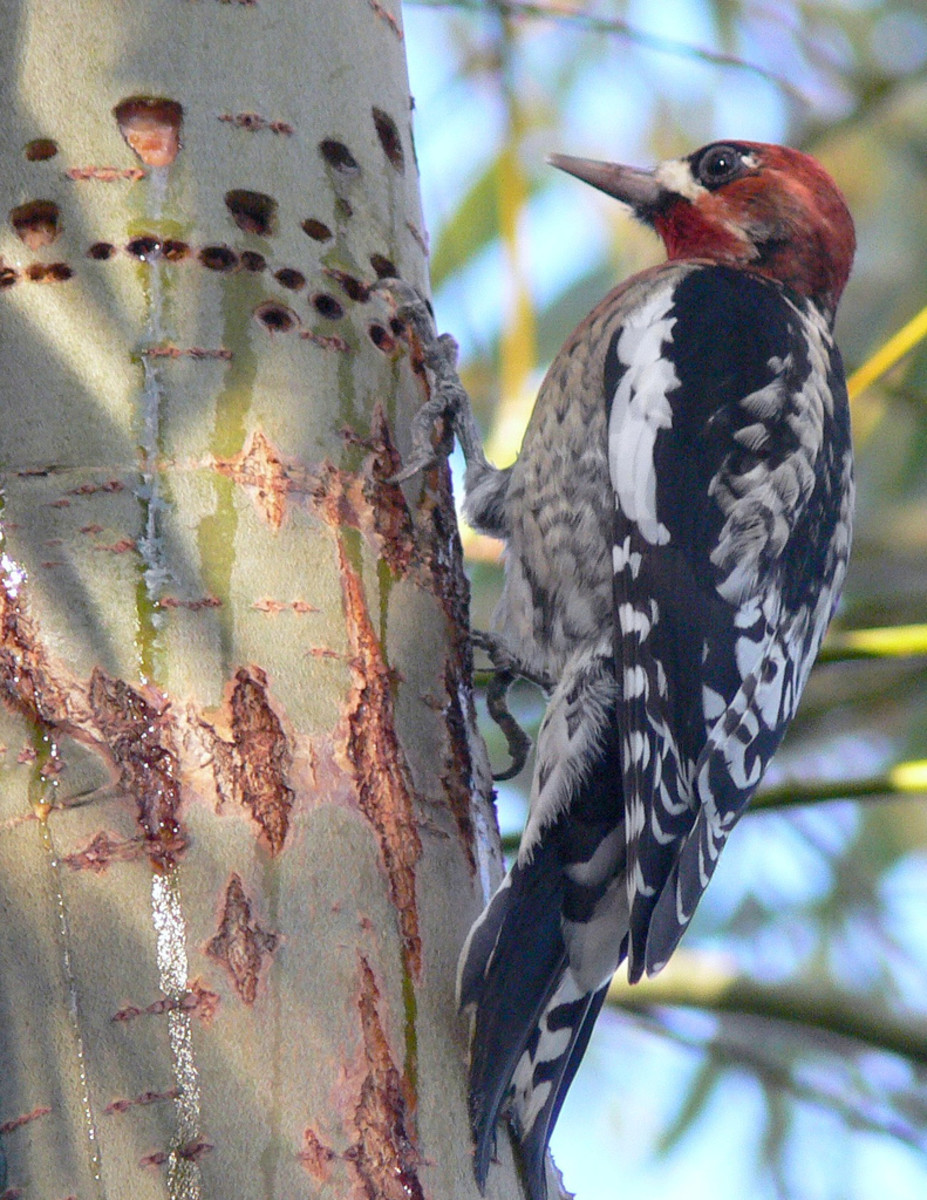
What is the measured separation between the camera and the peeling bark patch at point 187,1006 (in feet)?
4.14

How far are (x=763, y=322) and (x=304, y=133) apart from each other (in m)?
1.01

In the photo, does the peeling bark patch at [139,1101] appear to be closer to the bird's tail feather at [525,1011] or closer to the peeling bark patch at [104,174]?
the bird's tail feather at [525,1011]

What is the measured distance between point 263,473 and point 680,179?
1827mm

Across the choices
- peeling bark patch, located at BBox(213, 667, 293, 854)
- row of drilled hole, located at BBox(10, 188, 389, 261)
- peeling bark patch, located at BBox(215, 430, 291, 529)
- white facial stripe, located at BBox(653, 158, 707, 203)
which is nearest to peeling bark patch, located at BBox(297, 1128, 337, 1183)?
peeling bark patch, located at BBox(213, 667, 293, 854)

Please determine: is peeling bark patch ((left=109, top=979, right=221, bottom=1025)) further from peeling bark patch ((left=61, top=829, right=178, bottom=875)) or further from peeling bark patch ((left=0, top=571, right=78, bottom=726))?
peeling bark patch ((left=0, top=571, right=78, bottom=726))

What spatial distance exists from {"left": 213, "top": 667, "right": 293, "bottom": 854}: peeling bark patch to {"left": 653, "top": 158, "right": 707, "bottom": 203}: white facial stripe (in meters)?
1.95

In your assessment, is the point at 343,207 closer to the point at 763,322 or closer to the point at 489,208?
the point at 763,322

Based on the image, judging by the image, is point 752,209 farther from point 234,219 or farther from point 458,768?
point 458,768

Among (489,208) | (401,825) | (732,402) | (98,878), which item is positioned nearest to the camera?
(98,878)

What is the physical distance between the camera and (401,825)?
58.4 inches

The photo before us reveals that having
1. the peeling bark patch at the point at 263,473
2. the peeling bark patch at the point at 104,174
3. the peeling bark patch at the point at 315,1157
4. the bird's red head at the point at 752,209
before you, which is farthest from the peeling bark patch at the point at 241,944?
the bird's red head at the point at 752,209

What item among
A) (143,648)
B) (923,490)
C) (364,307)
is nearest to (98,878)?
(143,648)

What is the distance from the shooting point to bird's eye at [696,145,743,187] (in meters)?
3.04

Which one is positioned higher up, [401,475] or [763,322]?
[763,322]
